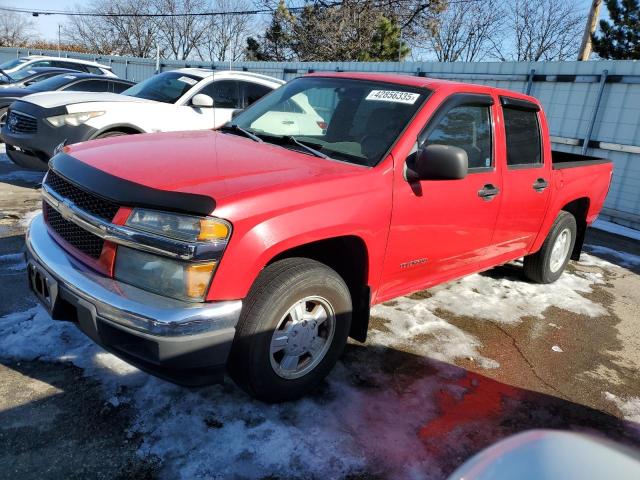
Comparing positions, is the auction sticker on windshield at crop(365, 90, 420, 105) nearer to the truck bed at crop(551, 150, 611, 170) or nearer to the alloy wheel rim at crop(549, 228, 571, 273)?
the truck bed at crop(551, 150, 611, 170)

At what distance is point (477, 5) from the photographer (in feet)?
132

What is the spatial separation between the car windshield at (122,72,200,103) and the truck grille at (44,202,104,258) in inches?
185

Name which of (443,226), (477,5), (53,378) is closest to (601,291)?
(443,226)

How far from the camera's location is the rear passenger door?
398 cm

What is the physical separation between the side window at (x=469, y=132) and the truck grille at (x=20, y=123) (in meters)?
5.35

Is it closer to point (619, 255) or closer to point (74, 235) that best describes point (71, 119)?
point (74, 235)

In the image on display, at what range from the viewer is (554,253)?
206 inches

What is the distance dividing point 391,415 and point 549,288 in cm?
315

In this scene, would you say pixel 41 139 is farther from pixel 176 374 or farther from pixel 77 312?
pixel 176 374

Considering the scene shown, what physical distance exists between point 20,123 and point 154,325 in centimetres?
582

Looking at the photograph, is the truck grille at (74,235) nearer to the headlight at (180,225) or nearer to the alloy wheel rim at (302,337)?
the headlight at (180,225)

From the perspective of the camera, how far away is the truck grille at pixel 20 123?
6445 mm

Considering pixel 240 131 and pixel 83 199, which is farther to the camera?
pixel 240 131

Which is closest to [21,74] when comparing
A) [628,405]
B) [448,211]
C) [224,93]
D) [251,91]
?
[224,93]
